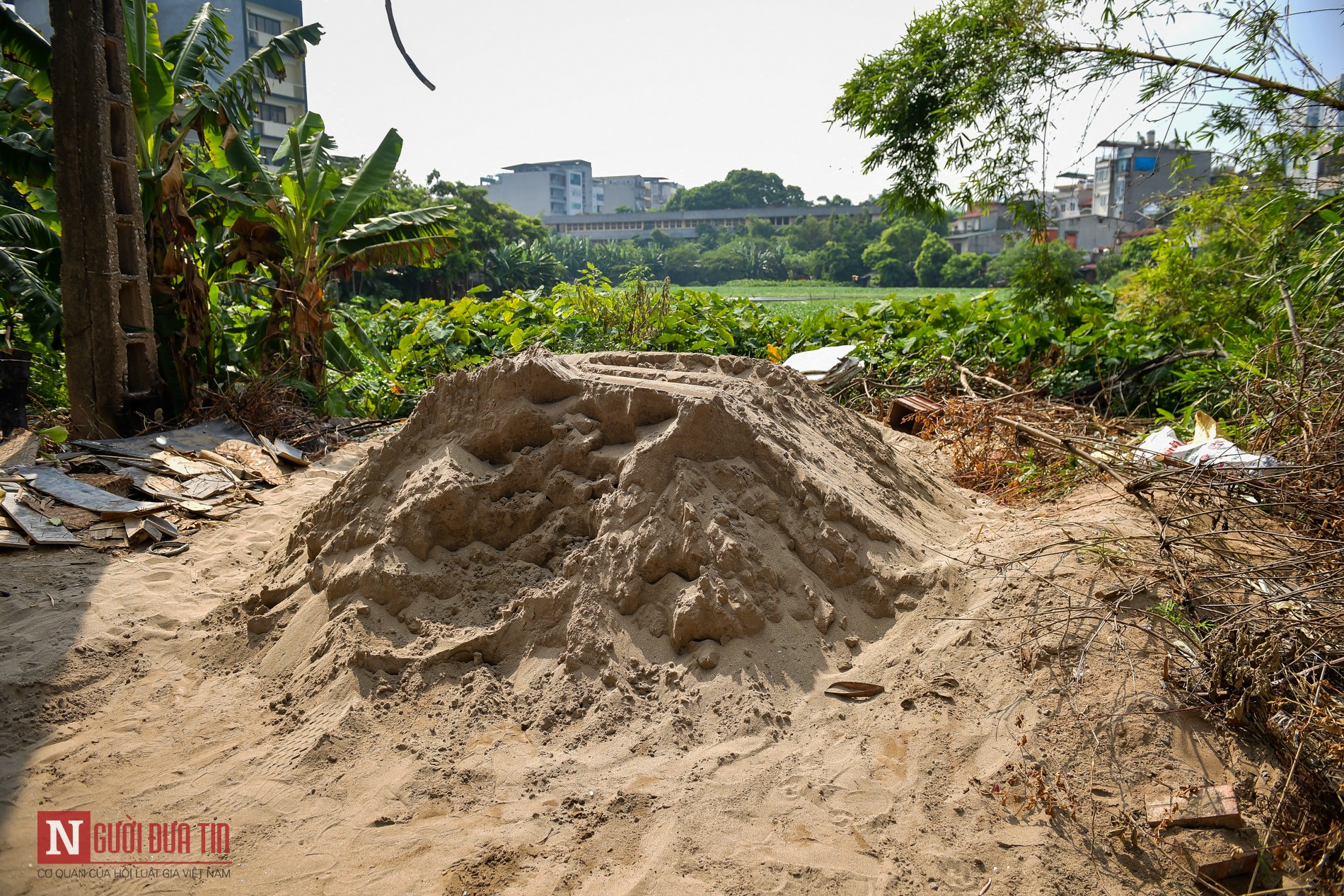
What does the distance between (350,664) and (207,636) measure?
100cm

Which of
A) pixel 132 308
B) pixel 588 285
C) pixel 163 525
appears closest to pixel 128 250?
pixel 132 308

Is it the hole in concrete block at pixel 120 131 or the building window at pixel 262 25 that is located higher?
the building window at pixel 262 25

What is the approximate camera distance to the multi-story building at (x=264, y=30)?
32.5 m

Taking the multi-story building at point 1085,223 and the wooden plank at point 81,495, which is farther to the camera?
the multi-story building at point 1085,223

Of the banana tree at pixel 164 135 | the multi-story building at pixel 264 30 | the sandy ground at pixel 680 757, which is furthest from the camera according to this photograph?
the multi-story building at pixel 264 30

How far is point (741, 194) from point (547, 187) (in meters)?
13.2

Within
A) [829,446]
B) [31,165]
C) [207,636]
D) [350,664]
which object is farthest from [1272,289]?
[31,165]

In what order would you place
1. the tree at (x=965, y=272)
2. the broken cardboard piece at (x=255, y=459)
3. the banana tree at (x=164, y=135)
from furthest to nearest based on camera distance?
the tree at (x=965, y=272), the banana tree at (x=164, y=135), the broken cardboard piece at (x=255, y=459)

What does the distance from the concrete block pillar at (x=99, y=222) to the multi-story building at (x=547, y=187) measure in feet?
94.5

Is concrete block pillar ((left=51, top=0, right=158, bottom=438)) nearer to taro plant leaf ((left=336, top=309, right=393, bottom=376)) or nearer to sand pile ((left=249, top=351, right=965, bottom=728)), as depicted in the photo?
taro plant leaf ((left=336, top=309, right=393, bottom=376))

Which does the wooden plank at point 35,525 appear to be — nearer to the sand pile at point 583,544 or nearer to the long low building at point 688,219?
the sand pile at point 583,544

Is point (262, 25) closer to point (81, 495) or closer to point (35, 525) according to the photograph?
point (81, 495)

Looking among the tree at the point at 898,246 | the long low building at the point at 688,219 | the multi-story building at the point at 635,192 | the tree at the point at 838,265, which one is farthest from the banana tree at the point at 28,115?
the multi-story building at the point at 635,192

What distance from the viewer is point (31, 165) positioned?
6.98 meters
